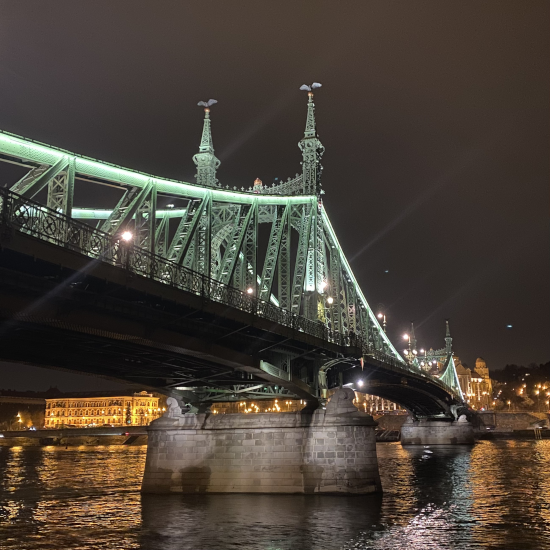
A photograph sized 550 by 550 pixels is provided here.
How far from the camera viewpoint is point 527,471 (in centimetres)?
4722

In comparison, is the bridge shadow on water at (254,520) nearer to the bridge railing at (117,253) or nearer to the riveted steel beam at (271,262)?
the bridge railing at (117,253)

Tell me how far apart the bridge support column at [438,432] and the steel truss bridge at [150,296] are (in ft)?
167

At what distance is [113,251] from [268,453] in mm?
15778

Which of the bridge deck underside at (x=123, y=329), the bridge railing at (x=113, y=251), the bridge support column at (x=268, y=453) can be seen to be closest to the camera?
the bridge railing at (x=113, y=251)

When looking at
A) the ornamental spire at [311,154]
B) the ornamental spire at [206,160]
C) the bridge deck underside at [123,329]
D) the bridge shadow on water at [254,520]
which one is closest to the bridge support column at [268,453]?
the bridge shadow on water at [254,520]

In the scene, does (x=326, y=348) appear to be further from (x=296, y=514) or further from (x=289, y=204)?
(x=289, y=204)

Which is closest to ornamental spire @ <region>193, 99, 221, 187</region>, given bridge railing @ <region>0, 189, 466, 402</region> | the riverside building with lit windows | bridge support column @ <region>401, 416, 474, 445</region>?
bridge railing @ <region>0, 189, 466, 402</region>

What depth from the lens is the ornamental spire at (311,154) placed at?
51.1m

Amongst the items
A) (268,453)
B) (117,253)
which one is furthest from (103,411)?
(117,253)

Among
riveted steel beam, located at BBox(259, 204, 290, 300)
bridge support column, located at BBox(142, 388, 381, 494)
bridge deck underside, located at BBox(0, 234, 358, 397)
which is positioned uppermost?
riveted steel beam, located at BBox(259, 204, 290, 300)

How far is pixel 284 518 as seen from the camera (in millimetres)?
25969

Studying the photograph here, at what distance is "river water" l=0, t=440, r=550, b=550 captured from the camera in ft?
72.6

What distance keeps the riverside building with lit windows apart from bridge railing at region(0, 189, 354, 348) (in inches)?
5866

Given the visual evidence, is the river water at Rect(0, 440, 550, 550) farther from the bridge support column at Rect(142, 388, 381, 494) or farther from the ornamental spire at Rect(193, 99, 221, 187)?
the ornamental spire at Rect(193, 99, 221, 187)
